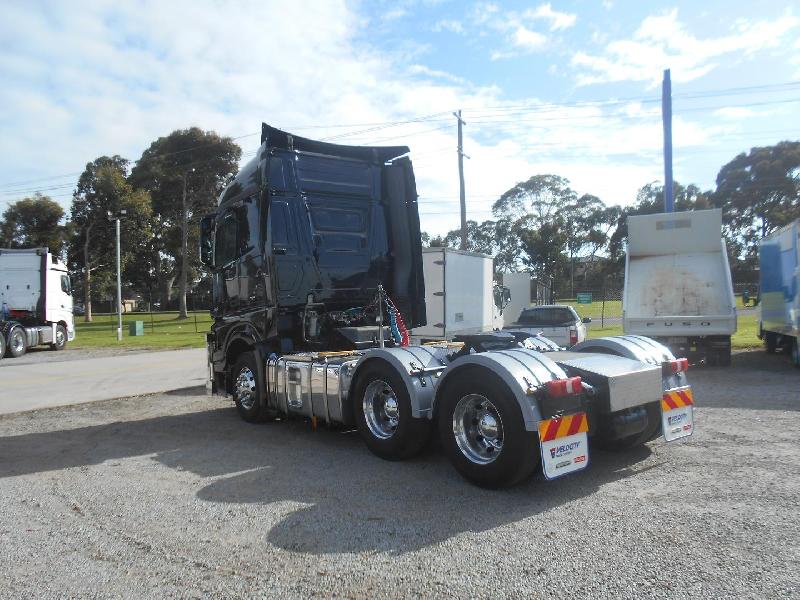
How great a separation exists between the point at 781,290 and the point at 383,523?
1280 cm

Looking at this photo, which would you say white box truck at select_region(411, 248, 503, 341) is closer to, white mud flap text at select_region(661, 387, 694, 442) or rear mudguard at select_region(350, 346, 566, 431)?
rear mudguard at select_region(350, 346, 566, 431)

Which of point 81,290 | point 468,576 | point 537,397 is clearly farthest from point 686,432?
point 81,290

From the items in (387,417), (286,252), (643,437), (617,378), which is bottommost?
(643,437)

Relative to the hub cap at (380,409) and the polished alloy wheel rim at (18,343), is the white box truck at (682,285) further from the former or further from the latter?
the polished alloy wheel rim at (18,343)

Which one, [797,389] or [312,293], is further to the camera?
[797,389]

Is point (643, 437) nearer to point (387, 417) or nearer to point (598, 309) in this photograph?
point (387, 417)

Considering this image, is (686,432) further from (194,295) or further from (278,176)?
(194,295)

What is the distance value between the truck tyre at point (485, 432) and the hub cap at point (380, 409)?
0.86 metres

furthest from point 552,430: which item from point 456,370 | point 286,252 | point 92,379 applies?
point 92,379

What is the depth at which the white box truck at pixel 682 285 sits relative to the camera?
527 inches

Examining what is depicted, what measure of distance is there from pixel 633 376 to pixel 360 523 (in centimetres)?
254

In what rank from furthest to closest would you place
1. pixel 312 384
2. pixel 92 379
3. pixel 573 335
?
pixel 573 335
pixel 92 379
pixel 312 384

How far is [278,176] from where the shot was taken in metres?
7.82

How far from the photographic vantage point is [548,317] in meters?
15.5
